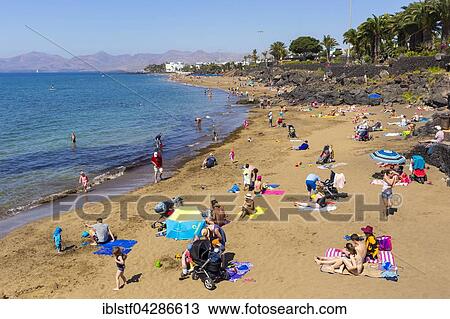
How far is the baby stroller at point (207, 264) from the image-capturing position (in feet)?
31.0

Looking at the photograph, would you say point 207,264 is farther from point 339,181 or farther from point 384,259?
point 339,181

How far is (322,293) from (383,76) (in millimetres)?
51576

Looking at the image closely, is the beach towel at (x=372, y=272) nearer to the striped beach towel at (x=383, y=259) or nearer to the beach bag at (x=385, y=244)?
the striped beach towel at (x=383, y=259)

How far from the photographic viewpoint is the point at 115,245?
493 inches

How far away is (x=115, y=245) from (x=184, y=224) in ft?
7.29

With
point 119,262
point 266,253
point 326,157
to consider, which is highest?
point 326,157

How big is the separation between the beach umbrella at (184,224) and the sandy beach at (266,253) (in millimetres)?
383

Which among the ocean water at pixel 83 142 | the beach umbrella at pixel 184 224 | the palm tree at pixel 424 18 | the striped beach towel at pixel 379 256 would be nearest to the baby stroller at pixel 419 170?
the striped beach towel at pixel 379 256

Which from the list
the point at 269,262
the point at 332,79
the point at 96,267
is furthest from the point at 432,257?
the point at 332,79

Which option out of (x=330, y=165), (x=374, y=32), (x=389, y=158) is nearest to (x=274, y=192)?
(x=389, y=158)

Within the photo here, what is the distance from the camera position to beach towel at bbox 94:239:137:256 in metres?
12.1

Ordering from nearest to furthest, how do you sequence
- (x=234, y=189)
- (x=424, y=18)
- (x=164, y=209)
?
(x=164, y=209) < (x=234, y=189) < (x=424, y=18)
